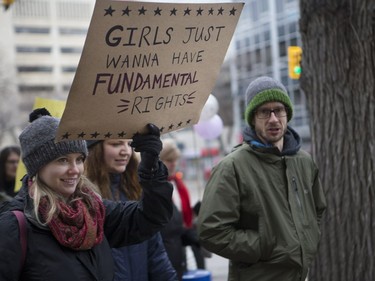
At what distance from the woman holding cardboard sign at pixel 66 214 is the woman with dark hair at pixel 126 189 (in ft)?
2.05

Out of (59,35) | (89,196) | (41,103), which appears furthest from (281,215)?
(59,35)

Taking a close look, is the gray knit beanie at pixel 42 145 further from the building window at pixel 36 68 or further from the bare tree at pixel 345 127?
the building window at pixel 36 68

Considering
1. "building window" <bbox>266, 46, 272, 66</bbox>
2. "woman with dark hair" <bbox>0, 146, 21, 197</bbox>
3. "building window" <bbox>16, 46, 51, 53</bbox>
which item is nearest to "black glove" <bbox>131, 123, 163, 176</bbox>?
"woman with dark hair" <bbox>0, 146, 21, 197</bbox>

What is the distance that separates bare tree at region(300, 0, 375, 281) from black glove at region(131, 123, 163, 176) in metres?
2.23

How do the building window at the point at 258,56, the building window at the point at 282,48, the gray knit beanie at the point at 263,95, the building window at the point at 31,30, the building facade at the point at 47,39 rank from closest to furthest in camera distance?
the gray knit beanie at the point at 263,95 → the building window at the point at 282,48 → the building window at the point at 258,56 → the building facade at the point at 47,39 → the building window at the point at 31,30

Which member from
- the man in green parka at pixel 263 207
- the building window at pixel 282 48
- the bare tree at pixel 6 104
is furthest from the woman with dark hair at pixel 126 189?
the building window at pixel 282 48

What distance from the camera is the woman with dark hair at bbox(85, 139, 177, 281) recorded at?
11.9 feet

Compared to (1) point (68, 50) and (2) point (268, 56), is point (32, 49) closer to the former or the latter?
(1) point (68, 50)

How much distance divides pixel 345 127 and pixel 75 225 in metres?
2.59

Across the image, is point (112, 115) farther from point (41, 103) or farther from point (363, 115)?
point (363, 115)

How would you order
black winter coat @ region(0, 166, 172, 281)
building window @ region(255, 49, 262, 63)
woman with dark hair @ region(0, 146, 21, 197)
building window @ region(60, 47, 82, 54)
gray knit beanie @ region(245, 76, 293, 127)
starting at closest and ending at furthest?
black winter coat @ region(0, 166, 172, 281), gray knit beanie @ region(245, 76, 293, 127), woman with dark hair @ region(0, 146, 21, 197), building window @ region(255, 49, 262, 63), building window @ region(60, 47, 82, 54)

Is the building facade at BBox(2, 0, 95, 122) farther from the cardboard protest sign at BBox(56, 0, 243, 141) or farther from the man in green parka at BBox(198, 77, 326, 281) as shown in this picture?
the cardboard protest sign at BBox(56, 0, 243, 141)

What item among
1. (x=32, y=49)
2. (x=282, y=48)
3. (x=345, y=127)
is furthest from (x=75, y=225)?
(x=32, y=49)

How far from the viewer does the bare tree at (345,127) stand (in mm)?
4586
